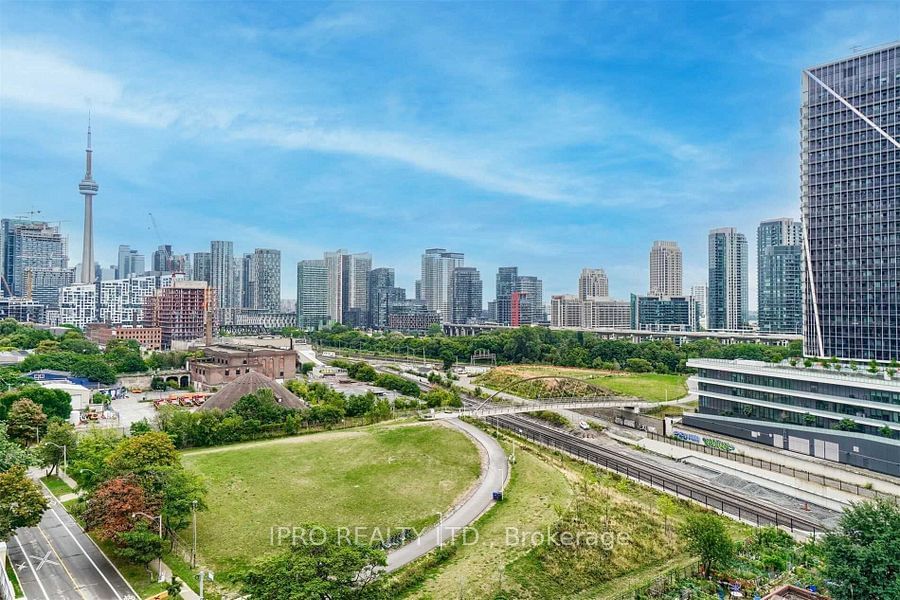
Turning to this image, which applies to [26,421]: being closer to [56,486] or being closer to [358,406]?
[56,486]

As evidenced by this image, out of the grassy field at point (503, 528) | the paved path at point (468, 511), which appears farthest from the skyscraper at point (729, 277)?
the grassy field at point (503, 528)

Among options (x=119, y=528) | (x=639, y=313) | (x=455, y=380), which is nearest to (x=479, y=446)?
(x=119, y=528)

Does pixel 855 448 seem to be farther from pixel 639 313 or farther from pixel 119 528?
pixel 639 313

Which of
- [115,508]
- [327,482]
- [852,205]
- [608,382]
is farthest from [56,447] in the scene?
[852,205]

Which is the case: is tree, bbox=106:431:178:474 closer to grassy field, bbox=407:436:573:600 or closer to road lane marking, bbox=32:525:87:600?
road lane marking, bbox=32:525:87:600

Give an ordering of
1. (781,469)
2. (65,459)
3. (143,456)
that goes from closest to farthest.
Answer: (143,456) → (65,459) → (781,469)

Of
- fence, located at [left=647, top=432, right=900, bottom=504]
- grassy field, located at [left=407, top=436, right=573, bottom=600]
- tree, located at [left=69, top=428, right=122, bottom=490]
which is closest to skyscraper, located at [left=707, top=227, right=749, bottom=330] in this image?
fence, located at [left=647, top=432, right=900, bottom=504]
